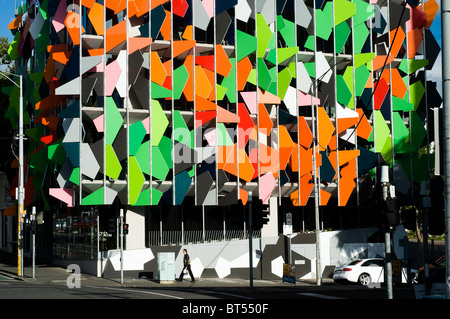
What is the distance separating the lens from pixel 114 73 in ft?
133

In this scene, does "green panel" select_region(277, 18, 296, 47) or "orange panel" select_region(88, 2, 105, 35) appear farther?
"green panel" select_region(277, 18, 296, 47)

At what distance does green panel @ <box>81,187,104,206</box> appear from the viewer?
39688mm

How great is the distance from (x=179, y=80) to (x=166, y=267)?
11.3 m

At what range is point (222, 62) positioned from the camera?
1693 inches

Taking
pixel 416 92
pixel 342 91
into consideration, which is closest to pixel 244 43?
pixel 342 91

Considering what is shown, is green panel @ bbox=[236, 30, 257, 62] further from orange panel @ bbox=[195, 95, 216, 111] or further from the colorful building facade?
orange panel @ bbox=[195, 95, 216, 111]

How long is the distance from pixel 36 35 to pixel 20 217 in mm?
13321

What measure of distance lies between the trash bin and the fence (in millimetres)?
5916

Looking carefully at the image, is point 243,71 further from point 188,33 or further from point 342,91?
point 342,91

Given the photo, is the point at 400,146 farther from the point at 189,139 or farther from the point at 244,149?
the point at 189,139

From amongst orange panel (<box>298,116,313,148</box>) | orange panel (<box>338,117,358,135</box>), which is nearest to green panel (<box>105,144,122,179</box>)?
orange panel (<box>298,116,313,148</box>)

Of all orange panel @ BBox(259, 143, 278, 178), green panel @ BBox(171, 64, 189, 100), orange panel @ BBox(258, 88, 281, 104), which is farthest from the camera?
orange panel @ BBox(258, 88, 281, 104)
